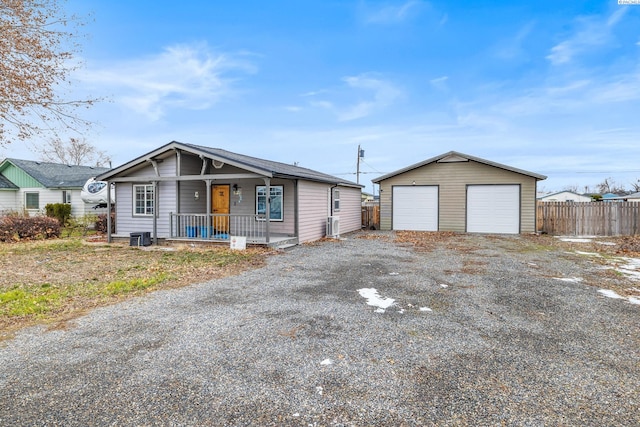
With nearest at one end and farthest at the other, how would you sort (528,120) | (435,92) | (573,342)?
(573,342) < (435,92) < (528,120)

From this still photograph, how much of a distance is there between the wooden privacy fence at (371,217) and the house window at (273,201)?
7.05m

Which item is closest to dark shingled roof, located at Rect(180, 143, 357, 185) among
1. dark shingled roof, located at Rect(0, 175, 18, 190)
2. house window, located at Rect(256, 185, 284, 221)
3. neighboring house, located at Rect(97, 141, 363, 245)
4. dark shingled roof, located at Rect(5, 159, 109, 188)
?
neighboring house, located at Rect(97, 141, 363, 245)

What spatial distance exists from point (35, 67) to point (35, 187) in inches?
671

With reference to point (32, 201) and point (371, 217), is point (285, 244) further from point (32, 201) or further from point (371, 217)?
point (32, 201)

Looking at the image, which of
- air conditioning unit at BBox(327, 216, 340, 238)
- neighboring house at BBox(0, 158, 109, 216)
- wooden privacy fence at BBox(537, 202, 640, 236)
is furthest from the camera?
neighboring house at BBox(0, 158, 109, 216)

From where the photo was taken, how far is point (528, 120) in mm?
21344

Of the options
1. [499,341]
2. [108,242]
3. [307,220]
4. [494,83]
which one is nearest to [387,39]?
[494,83]

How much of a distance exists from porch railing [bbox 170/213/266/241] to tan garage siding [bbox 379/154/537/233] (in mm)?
7625

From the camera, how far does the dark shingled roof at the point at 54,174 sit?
20891 mm

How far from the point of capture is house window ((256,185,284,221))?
12938 millimetres

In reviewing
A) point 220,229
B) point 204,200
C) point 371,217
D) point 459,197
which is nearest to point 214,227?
point 220,229

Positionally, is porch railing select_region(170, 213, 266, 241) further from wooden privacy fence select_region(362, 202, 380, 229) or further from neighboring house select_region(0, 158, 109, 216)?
neighboring house select_region(0, 158, 109, 216)

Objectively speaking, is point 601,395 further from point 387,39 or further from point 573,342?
point 387,39

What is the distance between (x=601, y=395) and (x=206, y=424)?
286cm
